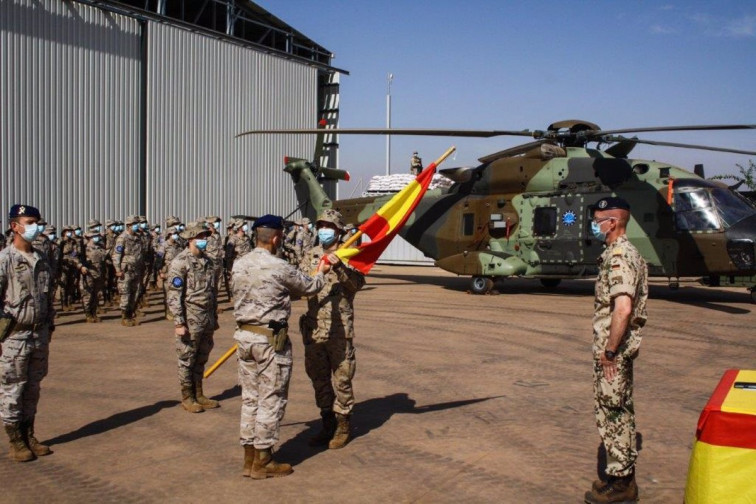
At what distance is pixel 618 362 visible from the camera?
14.6 ft

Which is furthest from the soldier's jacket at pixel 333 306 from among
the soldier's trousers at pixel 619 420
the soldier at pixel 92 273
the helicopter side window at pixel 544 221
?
the helicopter side window at pixel 544 221

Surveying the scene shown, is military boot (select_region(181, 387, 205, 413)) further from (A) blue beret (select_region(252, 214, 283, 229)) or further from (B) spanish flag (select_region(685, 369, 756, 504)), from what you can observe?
(B) spanish flag (select_region(685, 369, 756, 504))

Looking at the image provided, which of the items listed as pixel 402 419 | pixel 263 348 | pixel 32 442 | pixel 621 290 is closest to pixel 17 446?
pixel 32 442

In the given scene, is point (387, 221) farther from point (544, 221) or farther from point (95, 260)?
point (544, 221)

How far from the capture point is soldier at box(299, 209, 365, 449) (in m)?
5.62

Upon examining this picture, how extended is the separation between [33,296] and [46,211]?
1455cm

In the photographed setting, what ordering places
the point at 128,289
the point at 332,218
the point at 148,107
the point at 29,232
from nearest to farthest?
the point at 29,232 → the point at 332,218 → the point at 128,289 → the point at 148,107

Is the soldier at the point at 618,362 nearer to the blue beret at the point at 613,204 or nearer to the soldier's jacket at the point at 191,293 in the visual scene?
the blue beret at the point at 613,204

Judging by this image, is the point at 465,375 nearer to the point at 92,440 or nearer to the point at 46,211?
the point at 92,440

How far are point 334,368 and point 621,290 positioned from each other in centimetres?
237

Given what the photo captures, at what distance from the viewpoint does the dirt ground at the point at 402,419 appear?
479 centimetres

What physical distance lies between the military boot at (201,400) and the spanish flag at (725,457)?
4953 millimetres

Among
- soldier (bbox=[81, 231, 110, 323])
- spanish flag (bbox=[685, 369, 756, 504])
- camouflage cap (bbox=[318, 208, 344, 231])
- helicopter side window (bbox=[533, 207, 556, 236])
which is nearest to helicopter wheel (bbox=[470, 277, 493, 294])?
helicopter side window (bbox=[533, 207, 556, 236])

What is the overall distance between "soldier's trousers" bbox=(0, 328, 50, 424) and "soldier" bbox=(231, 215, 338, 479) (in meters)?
1.74
